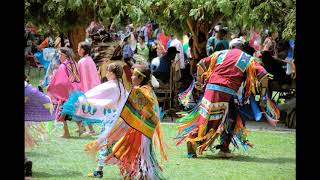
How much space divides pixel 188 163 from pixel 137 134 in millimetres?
1792

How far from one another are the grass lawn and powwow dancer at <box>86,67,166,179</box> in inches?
27.2

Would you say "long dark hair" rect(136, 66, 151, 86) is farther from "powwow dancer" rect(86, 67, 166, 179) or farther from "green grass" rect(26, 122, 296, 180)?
"green grass" rect(26, 122, 296, 180)

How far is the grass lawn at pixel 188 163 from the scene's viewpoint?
298 inches

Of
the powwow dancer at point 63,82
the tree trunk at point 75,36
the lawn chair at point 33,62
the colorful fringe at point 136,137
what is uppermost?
the tree trunk at point 75,36

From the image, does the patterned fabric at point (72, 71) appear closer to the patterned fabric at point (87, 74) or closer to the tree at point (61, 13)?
the patterned fabric at point (87, 74)

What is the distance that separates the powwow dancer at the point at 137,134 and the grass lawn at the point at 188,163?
692 mm

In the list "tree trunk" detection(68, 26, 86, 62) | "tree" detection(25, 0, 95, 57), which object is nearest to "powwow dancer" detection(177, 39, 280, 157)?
"tree" detection(25, 0, 95, 57)

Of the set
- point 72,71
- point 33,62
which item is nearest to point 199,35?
point 72,71

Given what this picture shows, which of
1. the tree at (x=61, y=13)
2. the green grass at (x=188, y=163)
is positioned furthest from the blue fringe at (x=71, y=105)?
the tree at (x=61, y=13)

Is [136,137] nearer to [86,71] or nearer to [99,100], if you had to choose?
[99,100]

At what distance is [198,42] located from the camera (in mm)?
13711

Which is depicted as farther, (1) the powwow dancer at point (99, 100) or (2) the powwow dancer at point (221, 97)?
(2) the powwow dancer at point (221, 97)
